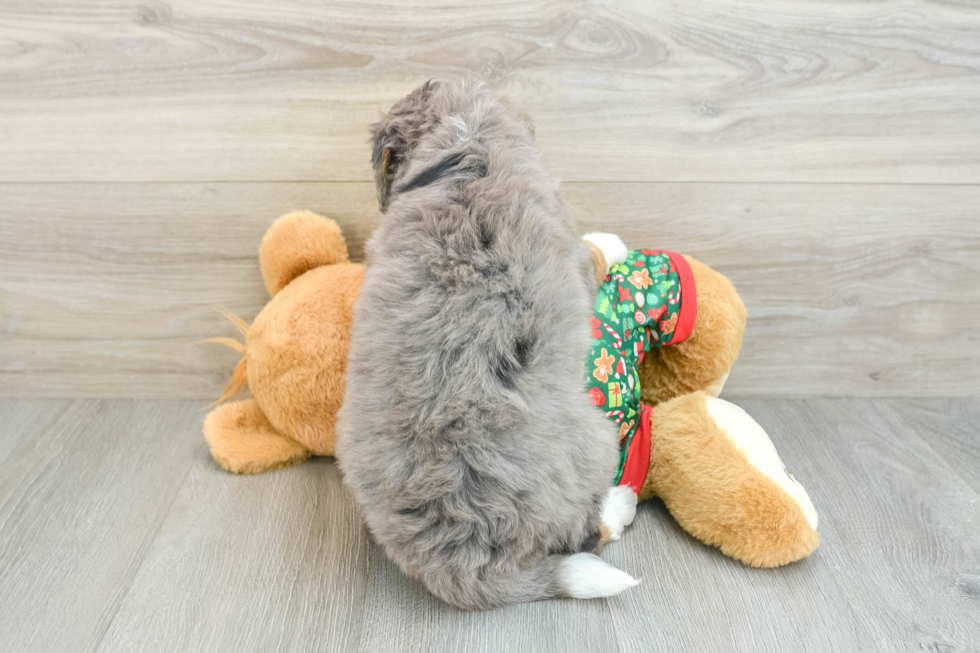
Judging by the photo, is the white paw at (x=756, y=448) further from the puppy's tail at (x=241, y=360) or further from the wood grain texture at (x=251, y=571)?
the puppy's tail at (x=241, y=360)

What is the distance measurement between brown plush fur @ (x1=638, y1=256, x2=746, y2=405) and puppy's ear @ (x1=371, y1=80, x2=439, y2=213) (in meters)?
0.45

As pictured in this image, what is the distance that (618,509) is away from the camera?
786 mm

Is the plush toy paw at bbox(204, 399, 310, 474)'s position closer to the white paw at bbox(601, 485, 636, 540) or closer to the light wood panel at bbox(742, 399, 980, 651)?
the white paw at bbox(601, 485, 636, 540)

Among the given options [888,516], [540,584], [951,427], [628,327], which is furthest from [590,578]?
[951,427]

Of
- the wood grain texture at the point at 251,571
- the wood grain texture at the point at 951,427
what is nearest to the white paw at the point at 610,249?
the wood grain texture at the point at 251,571

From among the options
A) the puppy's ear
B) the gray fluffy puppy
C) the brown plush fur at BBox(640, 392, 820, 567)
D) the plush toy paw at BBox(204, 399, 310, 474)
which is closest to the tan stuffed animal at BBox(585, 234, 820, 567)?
the brown plush fur at BBox(640, 392, 820, 567)

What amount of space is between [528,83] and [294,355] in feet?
1.70

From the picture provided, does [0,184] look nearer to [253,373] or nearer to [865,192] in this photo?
[253,373]

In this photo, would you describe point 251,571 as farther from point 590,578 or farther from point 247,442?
point 590,578

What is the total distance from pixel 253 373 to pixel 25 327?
18.6 inches

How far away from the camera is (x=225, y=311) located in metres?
1.07

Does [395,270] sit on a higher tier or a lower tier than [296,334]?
higher

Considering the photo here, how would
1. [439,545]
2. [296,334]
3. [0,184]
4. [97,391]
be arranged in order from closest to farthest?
1. [439,545]
2. [296,334]
3. [0,184]
4. [97,391]

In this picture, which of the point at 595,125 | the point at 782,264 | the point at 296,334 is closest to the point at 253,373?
the point at 296,334
